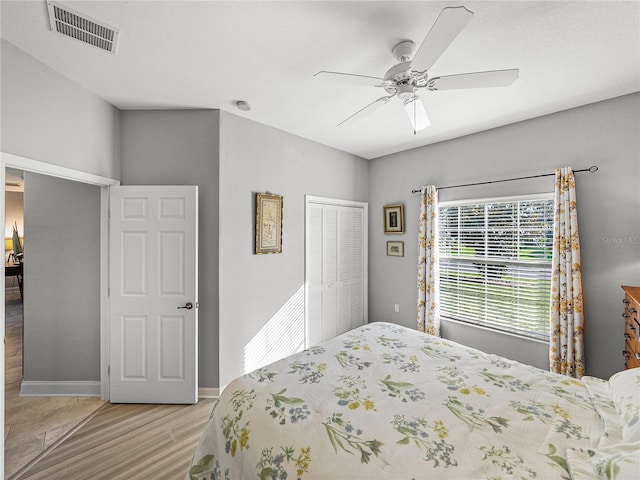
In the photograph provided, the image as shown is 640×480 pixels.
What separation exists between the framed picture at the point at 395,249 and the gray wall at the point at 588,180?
2.80 ft

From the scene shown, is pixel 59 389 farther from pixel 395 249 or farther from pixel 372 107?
pixel 395 249

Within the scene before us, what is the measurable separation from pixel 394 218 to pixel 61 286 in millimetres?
3852

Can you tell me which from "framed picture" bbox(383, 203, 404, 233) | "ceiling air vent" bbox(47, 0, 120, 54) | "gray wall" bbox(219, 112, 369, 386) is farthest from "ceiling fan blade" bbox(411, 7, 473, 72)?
"framed picture" bbox(383, 203, 404, 233)

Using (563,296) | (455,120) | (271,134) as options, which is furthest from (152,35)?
(563,296)

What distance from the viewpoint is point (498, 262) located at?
317 cm

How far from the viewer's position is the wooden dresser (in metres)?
1.93

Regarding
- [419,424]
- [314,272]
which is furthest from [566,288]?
[314,272]

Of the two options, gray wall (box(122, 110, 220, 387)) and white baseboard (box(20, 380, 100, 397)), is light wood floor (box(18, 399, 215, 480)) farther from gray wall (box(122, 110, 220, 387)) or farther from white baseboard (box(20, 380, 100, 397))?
gray wall (box(122, 110, 220, 387))

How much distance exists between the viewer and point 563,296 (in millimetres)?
2611

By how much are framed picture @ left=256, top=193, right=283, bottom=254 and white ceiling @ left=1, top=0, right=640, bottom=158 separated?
90cm

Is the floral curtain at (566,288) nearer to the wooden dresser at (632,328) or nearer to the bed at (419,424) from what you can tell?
the wooden dresser at (632,328)

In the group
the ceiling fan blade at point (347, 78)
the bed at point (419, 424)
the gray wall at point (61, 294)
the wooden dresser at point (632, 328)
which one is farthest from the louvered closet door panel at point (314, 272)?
the wooden dresser at point (632, 328)

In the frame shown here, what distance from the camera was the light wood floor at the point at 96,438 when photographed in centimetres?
185

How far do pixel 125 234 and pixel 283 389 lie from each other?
2.09 metres
